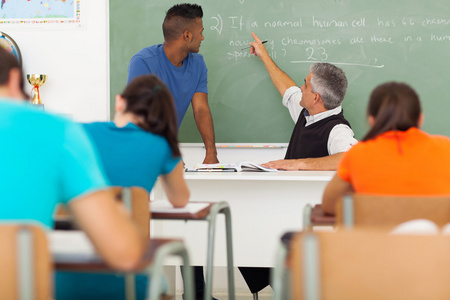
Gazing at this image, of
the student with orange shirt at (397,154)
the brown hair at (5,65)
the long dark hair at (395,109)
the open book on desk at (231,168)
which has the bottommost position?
the open book on desk at (231,168)

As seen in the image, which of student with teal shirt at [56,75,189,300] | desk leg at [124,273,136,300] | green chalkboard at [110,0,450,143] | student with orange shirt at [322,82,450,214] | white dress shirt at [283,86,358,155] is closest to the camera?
desk leg at [124,273,136,300]

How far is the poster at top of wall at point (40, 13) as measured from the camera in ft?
14.1

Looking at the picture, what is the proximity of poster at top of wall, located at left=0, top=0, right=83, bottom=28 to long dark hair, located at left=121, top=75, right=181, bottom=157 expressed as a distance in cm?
255

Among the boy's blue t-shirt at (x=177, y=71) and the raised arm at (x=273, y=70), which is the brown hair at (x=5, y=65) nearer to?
the boy's blue t-shirt at (x=177, y=71)

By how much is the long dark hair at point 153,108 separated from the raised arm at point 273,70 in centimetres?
214

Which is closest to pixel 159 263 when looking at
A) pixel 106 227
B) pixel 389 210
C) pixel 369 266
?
pixel 106 227

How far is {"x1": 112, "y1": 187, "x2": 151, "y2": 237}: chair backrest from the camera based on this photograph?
164 centimetres

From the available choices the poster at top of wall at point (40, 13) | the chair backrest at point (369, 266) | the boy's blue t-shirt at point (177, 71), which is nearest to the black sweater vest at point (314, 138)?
the boy's blue t-shirt at point (177, 71)

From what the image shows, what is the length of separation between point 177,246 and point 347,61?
3.00m

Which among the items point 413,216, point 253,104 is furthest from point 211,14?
point 413,216

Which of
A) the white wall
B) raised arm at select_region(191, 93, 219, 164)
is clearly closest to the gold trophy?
the white wall

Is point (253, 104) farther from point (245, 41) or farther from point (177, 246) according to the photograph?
point (177, 246)

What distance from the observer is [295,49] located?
13.3ft

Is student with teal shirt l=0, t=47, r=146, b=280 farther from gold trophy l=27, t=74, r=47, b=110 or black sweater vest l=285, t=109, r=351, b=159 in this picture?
gold trophy l=27, t=74, r=47, b=110
